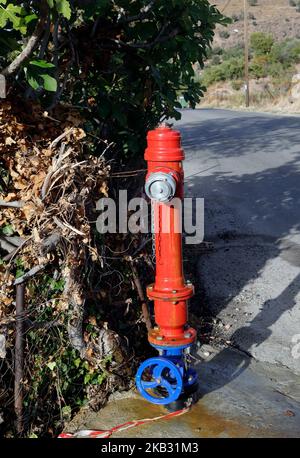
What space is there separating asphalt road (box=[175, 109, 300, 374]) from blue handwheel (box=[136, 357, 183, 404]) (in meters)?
1.03

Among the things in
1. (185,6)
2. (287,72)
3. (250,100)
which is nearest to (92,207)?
(185,6)

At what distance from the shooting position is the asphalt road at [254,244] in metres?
4.54

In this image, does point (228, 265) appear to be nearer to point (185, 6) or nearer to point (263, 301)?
point (263, 301)

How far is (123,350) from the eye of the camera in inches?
137

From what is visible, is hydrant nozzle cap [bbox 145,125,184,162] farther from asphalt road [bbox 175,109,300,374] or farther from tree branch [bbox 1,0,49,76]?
asphalt road [bbox 175,109,300,374]

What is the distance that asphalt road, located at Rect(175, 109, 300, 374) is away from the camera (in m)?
4.54

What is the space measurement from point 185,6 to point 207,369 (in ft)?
7.35

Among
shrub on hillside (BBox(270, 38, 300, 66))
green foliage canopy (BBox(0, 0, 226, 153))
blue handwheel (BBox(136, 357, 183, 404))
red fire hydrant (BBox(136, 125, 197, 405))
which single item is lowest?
blue handwheel (BBox(136, 357, 183, 404))

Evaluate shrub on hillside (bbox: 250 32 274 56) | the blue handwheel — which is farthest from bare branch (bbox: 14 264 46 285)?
shrub on hillside (bbox: 250 32 274 56)

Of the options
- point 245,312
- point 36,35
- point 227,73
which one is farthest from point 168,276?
point 227,73

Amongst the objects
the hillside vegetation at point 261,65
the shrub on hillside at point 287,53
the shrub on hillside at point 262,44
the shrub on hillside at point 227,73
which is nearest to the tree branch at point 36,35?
the hillside vegetation at point 261,65

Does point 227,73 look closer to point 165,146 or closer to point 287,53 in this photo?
point 287,53

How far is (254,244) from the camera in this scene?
21.8ft

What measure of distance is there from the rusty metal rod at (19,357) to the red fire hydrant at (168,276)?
62 centimetres
